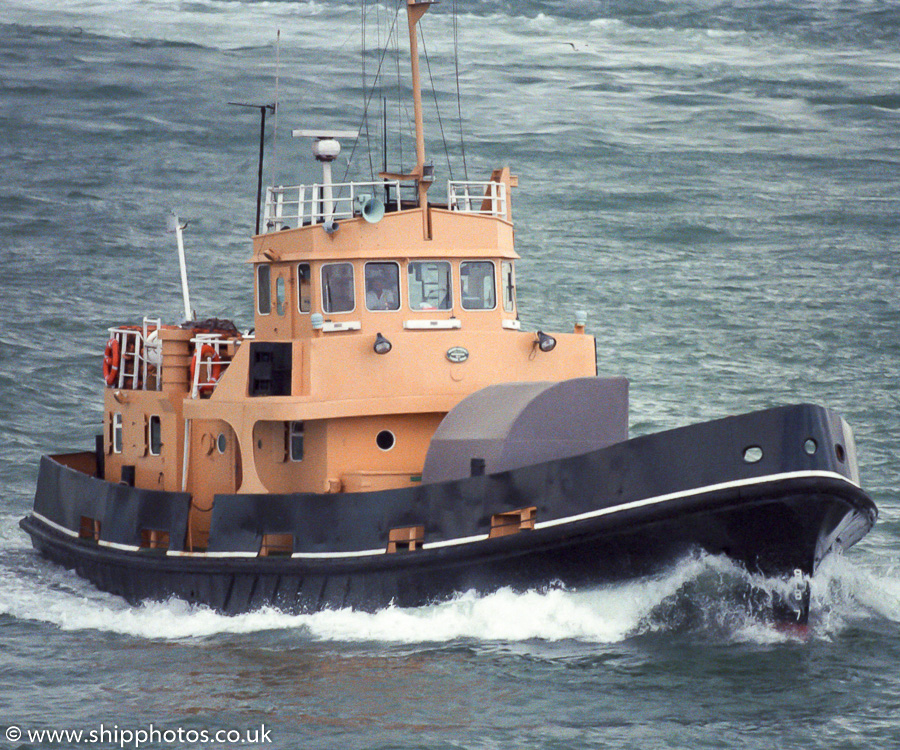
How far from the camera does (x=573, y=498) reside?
42.7 ft

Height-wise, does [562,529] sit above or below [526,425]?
below

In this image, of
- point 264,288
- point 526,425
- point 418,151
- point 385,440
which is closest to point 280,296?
point 264,288

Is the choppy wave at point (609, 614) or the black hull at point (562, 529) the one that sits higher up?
the black hull at point (562, 529)

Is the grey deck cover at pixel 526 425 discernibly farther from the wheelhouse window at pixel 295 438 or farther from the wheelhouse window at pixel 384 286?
the wheelhouse window at pixel 295 438

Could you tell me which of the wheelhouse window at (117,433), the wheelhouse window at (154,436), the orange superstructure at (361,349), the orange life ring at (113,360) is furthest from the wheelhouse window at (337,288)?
the wheelhouse window at (117,433)

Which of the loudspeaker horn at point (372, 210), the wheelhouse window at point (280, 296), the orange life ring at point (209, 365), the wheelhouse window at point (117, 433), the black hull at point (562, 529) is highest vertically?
the loudspeaker horn at point (372, 210)

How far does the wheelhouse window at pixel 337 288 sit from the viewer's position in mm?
15391

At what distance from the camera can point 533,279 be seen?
30734mm

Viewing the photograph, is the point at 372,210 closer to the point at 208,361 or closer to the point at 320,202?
the point at 320,202

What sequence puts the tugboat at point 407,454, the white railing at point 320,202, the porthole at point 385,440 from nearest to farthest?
the tugboat at point 407,454
the porthole at point 385,440
the white railing at point 320,202

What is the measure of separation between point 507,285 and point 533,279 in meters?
14.7

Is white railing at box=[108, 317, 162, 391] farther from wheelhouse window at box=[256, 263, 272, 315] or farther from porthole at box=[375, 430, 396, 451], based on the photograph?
porthole at box=[375, 430, 396, 451]

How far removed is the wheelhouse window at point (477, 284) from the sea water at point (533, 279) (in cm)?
338

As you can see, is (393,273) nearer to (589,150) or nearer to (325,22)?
(589,150)
